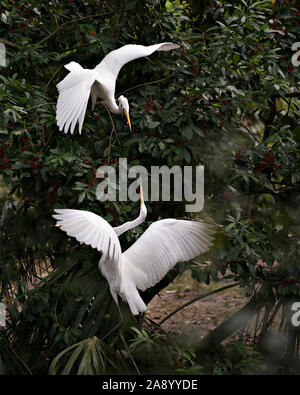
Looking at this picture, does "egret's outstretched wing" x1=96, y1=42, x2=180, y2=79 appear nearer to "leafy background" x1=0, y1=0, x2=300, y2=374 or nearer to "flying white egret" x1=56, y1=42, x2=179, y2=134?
"flying white egret" x1=56, y1=42, x2=179, y2=134

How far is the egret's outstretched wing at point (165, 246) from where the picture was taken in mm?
2529

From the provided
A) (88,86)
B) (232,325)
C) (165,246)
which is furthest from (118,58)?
(232,325)

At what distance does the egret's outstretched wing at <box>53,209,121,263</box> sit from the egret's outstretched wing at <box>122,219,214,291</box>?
0.32 metres

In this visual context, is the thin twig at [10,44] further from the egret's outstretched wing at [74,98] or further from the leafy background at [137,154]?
the egret's outstretched wing at [74,98]

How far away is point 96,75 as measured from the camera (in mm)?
2576

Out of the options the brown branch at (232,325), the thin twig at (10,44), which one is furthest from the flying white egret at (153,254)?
the thin twig at (10,44)

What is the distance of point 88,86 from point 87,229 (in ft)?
2.17

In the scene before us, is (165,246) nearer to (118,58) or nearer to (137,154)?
(137,154)

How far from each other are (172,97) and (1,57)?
86 cm

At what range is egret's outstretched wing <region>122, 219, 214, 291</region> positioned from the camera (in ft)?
8.30

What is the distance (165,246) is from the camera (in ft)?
8.30

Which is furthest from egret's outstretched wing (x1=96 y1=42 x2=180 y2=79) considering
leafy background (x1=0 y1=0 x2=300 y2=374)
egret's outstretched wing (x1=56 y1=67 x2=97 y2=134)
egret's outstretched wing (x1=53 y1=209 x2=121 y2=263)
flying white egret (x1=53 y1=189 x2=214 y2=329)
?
egret's outstretched wing (x1=53 y1=209 x2=121 y2=263)

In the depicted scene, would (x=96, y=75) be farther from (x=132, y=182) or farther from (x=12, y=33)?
(x=12, y=33)

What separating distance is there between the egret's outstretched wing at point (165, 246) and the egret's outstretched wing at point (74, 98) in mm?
574
